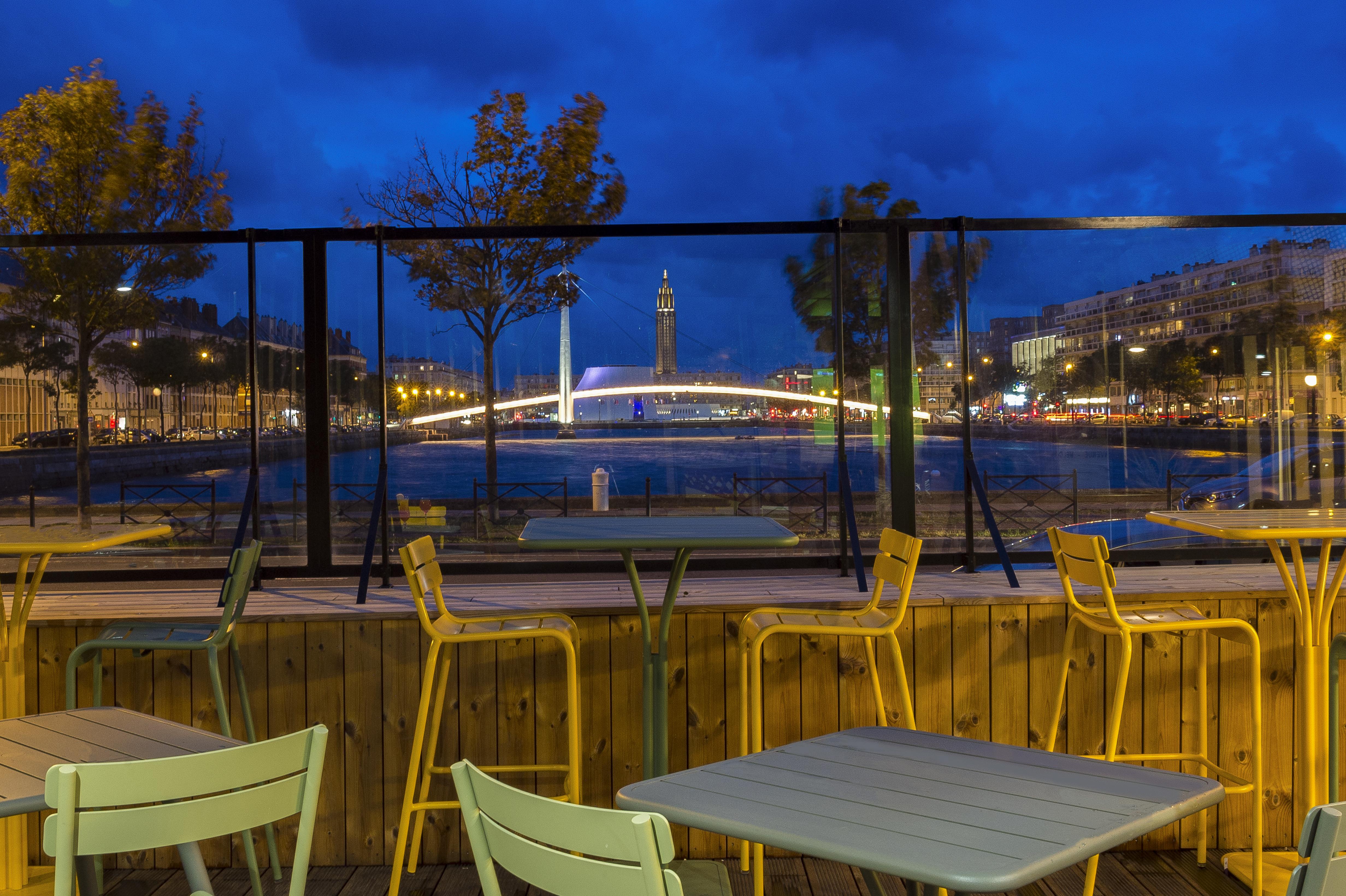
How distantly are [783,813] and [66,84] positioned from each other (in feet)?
31.5

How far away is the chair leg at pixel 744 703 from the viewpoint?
275 cm

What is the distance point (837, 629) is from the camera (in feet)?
8.68

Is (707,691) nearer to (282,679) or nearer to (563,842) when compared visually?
(282,679)

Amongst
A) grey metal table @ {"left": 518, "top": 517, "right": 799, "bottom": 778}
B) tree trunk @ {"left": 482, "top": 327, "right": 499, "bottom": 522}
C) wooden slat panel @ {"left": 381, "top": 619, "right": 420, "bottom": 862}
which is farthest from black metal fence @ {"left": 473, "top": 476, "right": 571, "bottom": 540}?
grey metal table @ {"left": 518, "top": 517, "right": 799, "bottom": 778}

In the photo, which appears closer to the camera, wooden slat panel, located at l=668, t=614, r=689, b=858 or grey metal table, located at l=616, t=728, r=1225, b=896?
grey metal table, located at l=616, t=728, r=1225, b=896

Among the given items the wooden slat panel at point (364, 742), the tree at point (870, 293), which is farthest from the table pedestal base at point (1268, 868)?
the wooden slat panel at point (364, 742)

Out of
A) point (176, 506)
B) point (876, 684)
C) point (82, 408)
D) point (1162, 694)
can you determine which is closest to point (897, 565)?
point (876, 684)

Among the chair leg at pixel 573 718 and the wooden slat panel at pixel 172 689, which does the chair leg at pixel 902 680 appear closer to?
the chair leg at pixel 573 718

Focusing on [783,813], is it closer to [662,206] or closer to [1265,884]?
[1265,884]

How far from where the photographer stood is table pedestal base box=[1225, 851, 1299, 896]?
296cm

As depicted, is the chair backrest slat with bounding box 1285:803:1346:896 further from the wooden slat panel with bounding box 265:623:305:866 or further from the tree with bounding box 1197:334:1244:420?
the tree with bounding box 1197:334:1244:420

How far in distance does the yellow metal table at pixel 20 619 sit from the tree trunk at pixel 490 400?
6.45ft

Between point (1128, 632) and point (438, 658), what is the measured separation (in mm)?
2176

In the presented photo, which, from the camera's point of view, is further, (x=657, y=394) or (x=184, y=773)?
(x=657, y=394)
